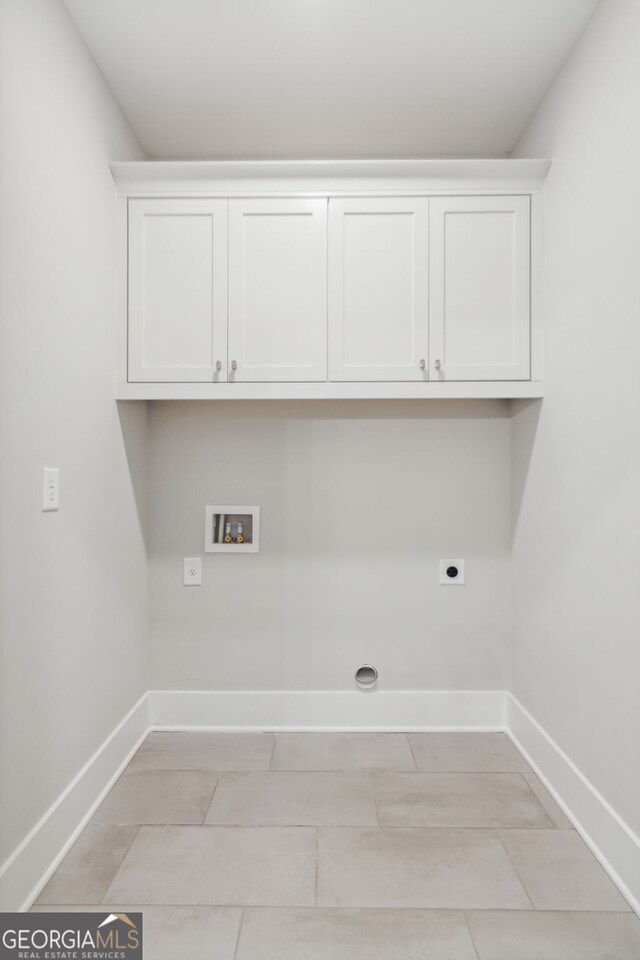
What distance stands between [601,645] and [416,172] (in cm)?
188

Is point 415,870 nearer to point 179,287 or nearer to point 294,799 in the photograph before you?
point 294,799

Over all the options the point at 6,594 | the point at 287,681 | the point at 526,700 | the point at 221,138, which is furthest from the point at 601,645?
the point at 221,138

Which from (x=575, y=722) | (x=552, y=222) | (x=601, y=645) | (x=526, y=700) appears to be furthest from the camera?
(x=526, y=700)

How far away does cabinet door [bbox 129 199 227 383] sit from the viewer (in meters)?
2.45

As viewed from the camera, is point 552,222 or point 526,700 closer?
point 552,222

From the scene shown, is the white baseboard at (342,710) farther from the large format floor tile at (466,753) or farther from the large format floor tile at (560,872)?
the large format floor tile at (560,872)

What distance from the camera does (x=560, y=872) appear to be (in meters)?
1.80

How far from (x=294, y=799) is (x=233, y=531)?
1160mm

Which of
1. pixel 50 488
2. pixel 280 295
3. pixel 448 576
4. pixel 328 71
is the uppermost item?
pixel 328 71

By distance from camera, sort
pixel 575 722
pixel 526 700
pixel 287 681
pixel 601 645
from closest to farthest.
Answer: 1. pixel 601 645
2. pixel 575 722
3. pixel 526 700
4. pixel 287 681

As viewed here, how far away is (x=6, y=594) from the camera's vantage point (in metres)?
1.58

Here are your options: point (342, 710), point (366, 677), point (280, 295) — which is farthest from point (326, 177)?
point (342, 710)

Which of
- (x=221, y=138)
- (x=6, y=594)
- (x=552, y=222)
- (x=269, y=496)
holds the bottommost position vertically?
(x=6, y=594)

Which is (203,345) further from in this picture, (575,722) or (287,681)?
(575,722)
